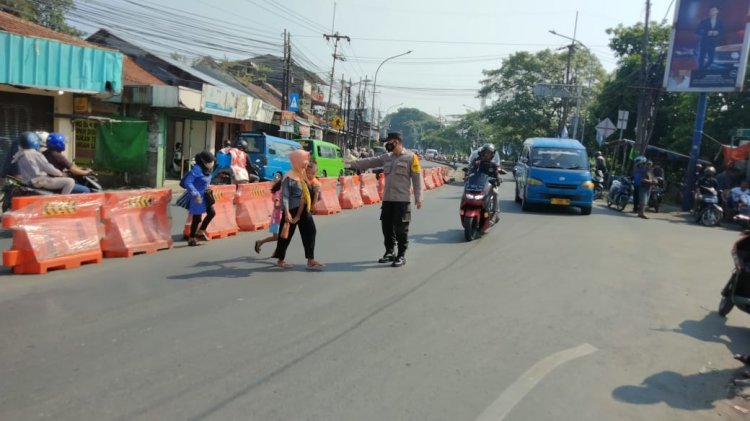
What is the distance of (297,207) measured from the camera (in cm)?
737

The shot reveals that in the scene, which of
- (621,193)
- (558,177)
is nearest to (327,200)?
(558,177)

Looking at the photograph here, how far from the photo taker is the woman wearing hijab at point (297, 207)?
7.33m

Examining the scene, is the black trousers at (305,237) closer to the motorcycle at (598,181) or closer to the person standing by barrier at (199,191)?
the person standing by barrier at (199,191)

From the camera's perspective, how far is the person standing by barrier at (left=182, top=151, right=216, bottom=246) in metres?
8.59

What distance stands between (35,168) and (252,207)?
12.4 ft

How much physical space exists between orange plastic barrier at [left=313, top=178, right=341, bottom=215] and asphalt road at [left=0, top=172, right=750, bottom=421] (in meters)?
5.46

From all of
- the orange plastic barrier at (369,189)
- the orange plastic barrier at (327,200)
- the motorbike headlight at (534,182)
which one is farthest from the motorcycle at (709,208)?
the orange plastic barrier at (327,200)

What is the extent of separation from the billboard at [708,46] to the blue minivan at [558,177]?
7.43 meters

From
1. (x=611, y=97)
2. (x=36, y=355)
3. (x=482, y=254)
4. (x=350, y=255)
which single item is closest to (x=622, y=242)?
(x=482, y=254)

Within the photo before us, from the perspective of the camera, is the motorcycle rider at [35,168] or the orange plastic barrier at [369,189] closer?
the motorcycle rider at [35,168]

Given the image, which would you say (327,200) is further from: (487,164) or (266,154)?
(266,154)

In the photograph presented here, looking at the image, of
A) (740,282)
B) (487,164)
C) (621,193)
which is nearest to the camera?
(740,282)

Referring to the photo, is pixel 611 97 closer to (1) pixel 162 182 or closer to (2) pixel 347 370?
(1) pixel 162 182

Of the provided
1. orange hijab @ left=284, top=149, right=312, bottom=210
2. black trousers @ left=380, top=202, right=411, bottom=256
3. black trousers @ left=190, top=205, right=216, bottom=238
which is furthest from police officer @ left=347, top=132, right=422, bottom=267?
black trousers @ left=190, top=205, right=216, bottom=238
